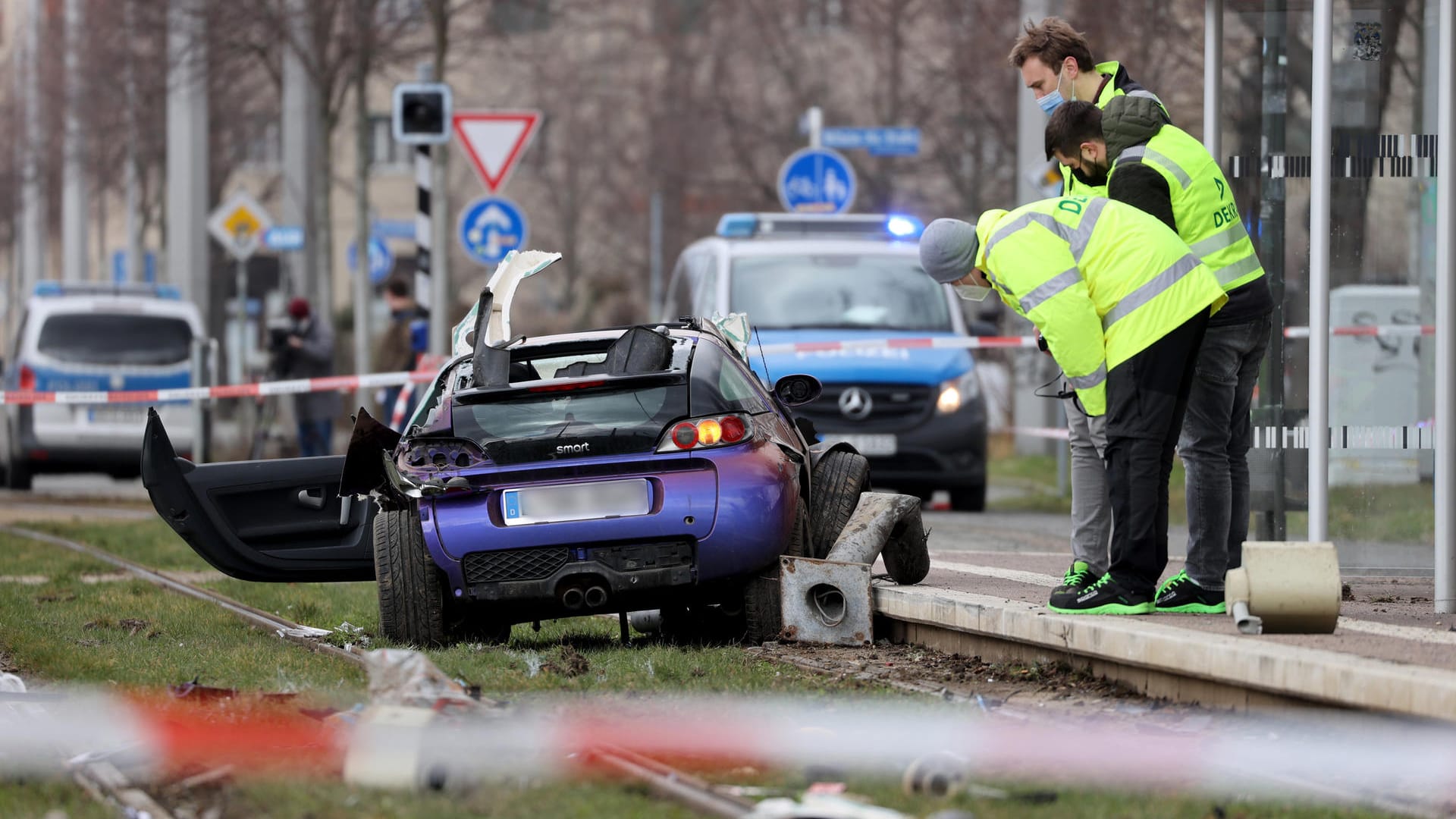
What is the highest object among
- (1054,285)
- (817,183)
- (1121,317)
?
(817,183)

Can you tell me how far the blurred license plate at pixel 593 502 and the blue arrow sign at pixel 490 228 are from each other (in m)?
13.6

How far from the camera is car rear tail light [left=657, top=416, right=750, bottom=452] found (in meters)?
8.43

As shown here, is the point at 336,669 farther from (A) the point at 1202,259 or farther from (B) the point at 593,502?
(A) the point at 1202,259

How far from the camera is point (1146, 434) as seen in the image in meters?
7.51

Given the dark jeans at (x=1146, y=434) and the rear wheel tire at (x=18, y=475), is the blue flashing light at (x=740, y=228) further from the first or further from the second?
the dark jeans at (x=1146, y=434)

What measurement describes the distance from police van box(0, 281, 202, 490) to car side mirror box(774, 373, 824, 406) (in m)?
12.8

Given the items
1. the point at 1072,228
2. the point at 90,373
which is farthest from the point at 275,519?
the point at 90,373

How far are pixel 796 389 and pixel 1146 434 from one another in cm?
231

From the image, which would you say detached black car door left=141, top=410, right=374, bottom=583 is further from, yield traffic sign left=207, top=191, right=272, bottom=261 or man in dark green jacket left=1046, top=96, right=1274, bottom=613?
yield traffic sign left=207, top=191, right=272, bottom=261

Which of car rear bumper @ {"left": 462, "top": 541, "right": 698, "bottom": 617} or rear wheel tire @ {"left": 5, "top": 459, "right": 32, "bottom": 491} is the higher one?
car rear bumper @ {"left": 462, "top": 541, "right": 698, "bottom": 617}

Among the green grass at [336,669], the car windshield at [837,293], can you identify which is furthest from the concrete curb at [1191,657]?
the car windshield at [837,293]

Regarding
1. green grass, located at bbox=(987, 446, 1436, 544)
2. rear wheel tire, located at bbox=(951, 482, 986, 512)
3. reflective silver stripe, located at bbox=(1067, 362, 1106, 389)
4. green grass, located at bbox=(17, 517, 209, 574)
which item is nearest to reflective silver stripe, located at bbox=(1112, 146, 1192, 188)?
reflective silver stripe, located at bbox=(1067, 362, 1106, 389)

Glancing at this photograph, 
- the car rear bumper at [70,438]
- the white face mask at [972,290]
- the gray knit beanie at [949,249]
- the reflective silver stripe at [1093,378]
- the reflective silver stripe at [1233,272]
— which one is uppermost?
the gray knit beanie at [949,249]

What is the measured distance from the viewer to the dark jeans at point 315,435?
21.5 meters
